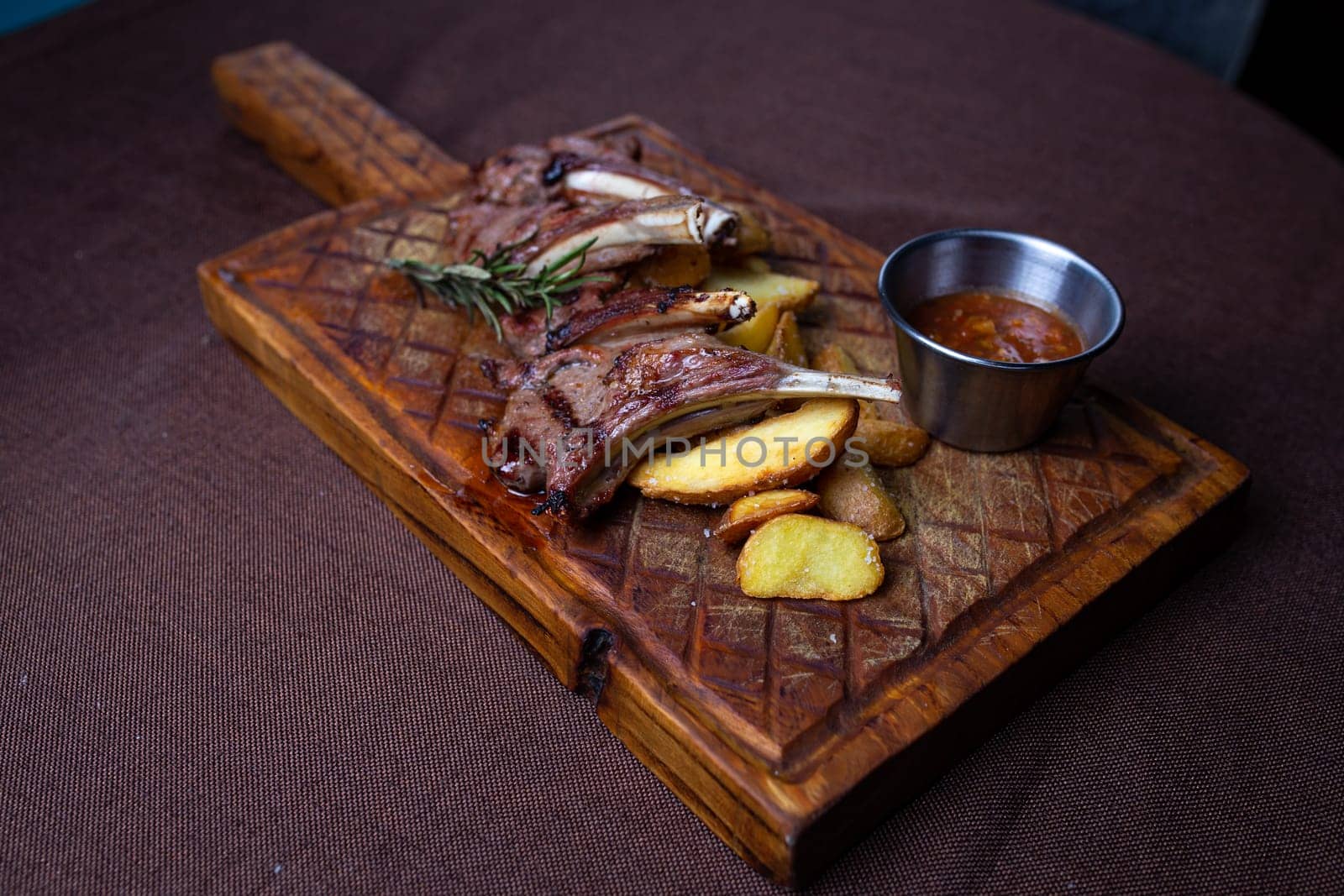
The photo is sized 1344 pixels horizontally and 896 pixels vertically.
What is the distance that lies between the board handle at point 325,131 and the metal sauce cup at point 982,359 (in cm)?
157

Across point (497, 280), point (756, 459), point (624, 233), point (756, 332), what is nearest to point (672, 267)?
point (624, 233)

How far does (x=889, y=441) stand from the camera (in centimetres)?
263

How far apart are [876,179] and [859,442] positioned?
76.9 inches

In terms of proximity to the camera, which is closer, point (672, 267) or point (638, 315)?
point (638, 315)

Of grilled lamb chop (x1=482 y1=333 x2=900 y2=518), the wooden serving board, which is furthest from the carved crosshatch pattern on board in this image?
grilled lamb chop (x1=482 y1=333 x2=900 y2=518)

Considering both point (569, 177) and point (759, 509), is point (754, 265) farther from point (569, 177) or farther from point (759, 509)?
point (759, 509)

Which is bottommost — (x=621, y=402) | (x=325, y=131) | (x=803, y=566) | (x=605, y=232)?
(x=325, y=131)

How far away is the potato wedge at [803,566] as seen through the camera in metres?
2.33

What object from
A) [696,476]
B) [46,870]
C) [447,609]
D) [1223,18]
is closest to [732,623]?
[696,476]

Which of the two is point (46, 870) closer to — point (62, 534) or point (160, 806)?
point (160, 806)

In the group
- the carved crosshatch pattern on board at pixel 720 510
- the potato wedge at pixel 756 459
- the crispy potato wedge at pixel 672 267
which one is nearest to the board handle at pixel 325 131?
the carved crosshatch pattern on board at pixel 720 510

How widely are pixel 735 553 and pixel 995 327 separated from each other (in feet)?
2.95

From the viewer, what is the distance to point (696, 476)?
8.13 feet

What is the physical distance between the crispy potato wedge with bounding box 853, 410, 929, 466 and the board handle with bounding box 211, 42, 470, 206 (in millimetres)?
1683
